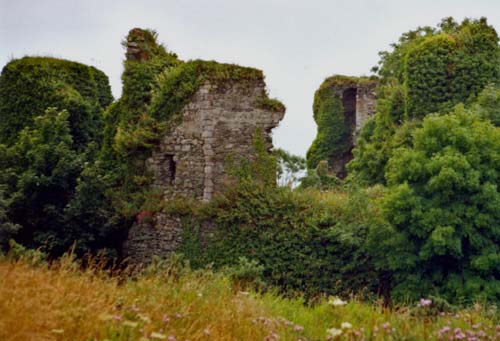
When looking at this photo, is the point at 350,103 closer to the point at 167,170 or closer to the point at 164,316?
the point at 167,170

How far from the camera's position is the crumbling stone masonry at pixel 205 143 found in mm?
17312

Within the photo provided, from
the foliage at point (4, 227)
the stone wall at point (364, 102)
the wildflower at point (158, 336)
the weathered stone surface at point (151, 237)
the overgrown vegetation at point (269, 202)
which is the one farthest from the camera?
the stone wall at point (364, 102)

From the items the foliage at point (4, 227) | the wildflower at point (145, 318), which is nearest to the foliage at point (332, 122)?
the foliage at point (4, 227)

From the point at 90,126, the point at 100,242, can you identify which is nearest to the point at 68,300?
the point at 100,242

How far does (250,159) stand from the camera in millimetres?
17391

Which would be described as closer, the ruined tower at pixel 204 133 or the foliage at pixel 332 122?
the ruined tower at pixel 204 133

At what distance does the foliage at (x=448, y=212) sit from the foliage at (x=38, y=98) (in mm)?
10623

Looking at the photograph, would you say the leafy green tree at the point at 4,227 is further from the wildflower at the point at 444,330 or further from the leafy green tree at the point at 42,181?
the wildflower at the point at 444,330

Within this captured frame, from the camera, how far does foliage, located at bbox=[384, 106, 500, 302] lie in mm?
13547

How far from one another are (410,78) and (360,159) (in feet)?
11.7

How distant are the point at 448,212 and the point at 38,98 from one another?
13011 millimetres

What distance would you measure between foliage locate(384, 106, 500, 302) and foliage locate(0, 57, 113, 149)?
10.6 metres

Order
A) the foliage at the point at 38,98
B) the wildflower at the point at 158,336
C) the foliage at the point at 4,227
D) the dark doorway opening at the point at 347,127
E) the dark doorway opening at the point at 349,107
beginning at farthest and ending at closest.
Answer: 1. the dark doorway opening at the point at 349,107
2. the dark doorway opening at the point at 347,127
3. the foliage at the point at 38,98
4. the foliage at the point at 4,227
5. the wildflower at the point at 158,336

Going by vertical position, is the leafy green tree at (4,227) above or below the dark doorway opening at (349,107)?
→ below
